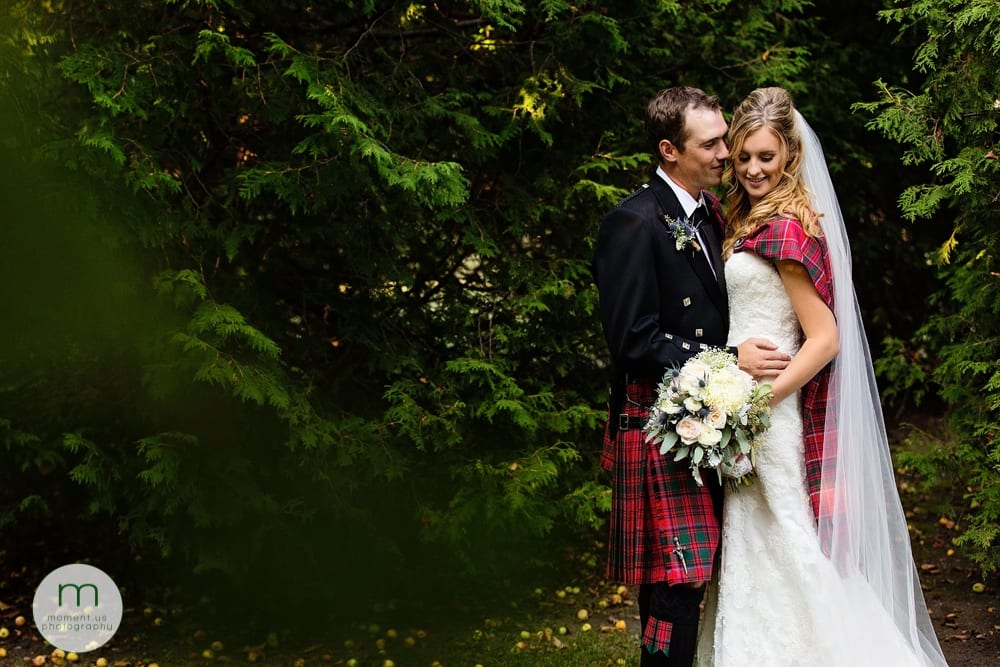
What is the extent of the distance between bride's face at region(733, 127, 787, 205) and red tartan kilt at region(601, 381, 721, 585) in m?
0.78

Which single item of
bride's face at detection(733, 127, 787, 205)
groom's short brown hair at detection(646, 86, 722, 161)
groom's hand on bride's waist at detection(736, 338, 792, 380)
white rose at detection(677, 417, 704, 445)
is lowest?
white rose at detection(677, 417, 704, 445)

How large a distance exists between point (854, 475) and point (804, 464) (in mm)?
164

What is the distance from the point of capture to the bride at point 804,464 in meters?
3.15

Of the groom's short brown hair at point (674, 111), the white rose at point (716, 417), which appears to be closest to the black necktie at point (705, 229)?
the groom's short brown hair at point (674, 111)

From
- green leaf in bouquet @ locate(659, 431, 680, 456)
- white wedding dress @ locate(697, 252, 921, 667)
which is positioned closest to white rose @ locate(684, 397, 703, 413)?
green leaf in bouquet @ locate(659, 431, 680, 456)

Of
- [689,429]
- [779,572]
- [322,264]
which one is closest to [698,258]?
[689,429]

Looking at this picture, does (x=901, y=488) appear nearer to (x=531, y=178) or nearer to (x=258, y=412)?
(x=531, y=178)

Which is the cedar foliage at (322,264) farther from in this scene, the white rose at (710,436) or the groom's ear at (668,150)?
the white rose at (710,436)

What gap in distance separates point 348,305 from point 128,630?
206 centimetres

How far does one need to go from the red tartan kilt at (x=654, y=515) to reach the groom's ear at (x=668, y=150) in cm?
78

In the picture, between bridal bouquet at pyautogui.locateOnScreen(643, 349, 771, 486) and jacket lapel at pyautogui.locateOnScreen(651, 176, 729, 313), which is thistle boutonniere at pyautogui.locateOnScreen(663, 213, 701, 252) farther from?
bridal bouquet at pyautogui.locateOnScreen(643, 349, 771, 486)

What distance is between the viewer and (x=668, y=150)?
133 inches

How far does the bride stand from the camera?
3146 millimetres

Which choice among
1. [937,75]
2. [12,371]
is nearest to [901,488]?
[937,75]
